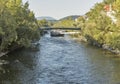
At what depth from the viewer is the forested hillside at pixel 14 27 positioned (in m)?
53.8

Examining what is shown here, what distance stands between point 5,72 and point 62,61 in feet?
43.8

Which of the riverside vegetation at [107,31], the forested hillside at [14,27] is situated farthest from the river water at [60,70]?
the riverside vegetation at [107,31]

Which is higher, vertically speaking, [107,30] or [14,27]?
[14,27]

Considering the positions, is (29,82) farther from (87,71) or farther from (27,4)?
(27,4)

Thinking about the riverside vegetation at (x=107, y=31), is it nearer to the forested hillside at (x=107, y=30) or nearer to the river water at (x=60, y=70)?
the forested hillside at (x=107, y=30)

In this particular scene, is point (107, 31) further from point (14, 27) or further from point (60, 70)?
point (60, 70)

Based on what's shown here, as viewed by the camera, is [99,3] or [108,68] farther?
[99,3]

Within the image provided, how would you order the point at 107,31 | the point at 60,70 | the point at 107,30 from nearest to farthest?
1. the point at 60,70
2. the point at 107,31
3. the point at 107,30

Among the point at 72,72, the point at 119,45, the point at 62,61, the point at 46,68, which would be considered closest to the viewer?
the point at 72,72

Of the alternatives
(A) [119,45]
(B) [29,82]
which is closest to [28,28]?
(A) [119,45]

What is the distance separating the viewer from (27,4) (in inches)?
3113

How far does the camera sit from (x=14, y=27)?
186 ft

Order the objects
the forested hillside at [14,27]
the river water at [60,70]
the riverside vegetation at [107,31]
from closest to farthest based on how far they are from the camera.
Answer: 1. the river water at [60,70]
2. the forested hillside at [14,27]
3. the riverside vegetation at [107,31]

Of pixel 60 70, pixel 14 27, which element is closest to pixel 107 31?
pixel 14 27
